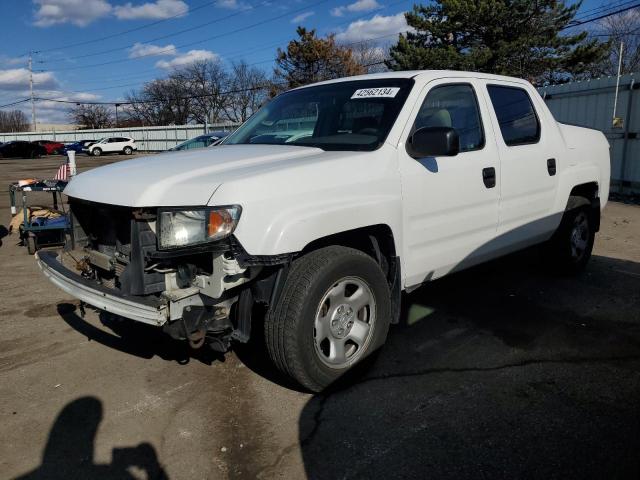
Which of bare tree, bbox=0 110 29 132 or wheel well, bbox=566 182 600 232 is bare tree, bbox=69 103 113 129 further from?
wheel well, bbox=566 182 600 232

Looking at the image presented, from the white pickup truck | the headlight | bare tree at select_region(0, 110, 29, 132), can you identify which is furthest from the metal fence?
bare tree at select_region(0, 110, 29, 132)

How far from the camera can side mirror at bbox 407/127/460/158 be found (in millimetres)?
3299

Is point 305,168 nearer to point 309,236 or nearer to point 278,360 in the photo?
point 309,236

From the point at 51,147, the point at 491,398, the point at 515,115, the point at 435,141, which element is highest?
the point at 515,115

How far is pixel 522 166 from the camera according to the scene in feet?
14.5

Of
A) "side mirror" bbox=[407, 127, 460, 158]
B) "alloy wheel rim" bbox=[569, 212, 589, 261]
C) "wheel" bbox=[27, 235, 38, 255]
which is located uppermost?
"side mirror" bbox=[407, 127, 460, 158]

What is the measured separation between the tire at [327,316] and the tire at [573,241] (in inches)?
110

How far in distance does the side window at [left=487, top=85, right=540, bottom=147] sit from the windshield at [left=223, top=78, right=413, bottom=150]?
1.03m

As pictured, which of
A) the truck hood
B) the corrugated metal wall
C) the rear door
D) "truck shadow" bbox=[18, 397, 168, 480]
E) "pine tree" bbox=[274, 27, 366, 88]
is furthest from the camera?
"pine tree" bbox=[274, 27, 366, 88]

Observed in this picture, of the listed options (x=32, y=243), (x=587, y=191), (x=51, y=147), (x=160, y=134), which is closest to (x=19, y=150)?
(x=51, y=147)

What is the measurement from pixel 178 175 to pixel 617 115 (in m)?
11.8

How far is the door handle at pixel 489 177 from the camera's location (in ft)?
13.3

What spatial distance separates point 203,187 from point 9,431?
1.78m

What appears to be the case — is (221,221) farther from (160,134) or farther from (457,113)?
(160,134)
